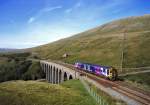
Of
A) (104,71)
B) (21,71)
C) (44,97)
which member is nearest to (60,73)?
(104,71)

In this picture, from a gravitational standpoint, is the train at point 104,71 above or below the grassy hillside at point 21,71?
above

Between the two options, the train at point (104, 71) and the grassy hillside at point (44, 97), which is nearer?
the grassy hillside at point (44, 97)

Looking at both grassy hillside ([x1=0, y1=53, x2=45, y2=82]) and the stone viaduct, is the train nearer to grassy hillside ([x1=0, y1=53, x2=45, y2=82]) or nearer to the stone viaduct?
the stone viaduct

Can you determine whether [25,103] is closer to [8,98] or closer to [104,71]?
[8,98]

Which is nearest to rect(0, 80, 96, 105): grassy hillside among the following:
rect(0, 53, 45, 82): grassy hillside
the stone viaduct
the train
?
the train

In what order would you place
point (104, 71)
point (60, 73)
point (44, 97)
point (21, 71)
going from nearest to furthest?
point (44, 97), point (104, 71), point (60, 73), point (21, 71)

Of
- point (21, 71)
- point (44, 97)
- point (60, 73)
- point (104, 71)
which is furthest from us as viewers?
point (21, 71)

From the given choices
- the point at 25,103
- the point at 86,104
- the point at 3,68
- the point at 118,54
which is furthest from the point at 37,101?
the point at 3,68

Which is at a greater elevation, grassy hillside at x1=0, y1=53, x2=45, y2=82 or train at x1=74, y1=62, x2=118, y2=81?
train at x1=74, y1=62, x2=118, y2=81

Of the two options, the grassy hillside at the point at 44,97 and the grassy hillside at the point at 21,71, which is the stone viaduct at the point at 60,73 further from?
the grassy hillside at the point at 44,97

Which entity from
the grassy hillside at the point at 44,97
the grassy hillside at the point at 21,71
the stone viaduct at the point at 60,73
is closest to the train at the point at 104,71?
the stone viaduct at the point at 60,73

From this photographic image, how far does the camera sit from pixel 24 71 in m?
176

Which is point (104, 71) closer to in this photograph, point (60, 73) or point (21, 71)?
point (60, 73)

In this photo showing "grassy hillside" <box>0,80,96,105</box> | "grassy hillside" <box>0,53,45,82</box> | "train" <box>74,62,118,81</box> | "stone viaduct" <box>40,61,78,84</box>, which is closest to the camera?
"grassy hillside" <box>0,80,96,105</box>
